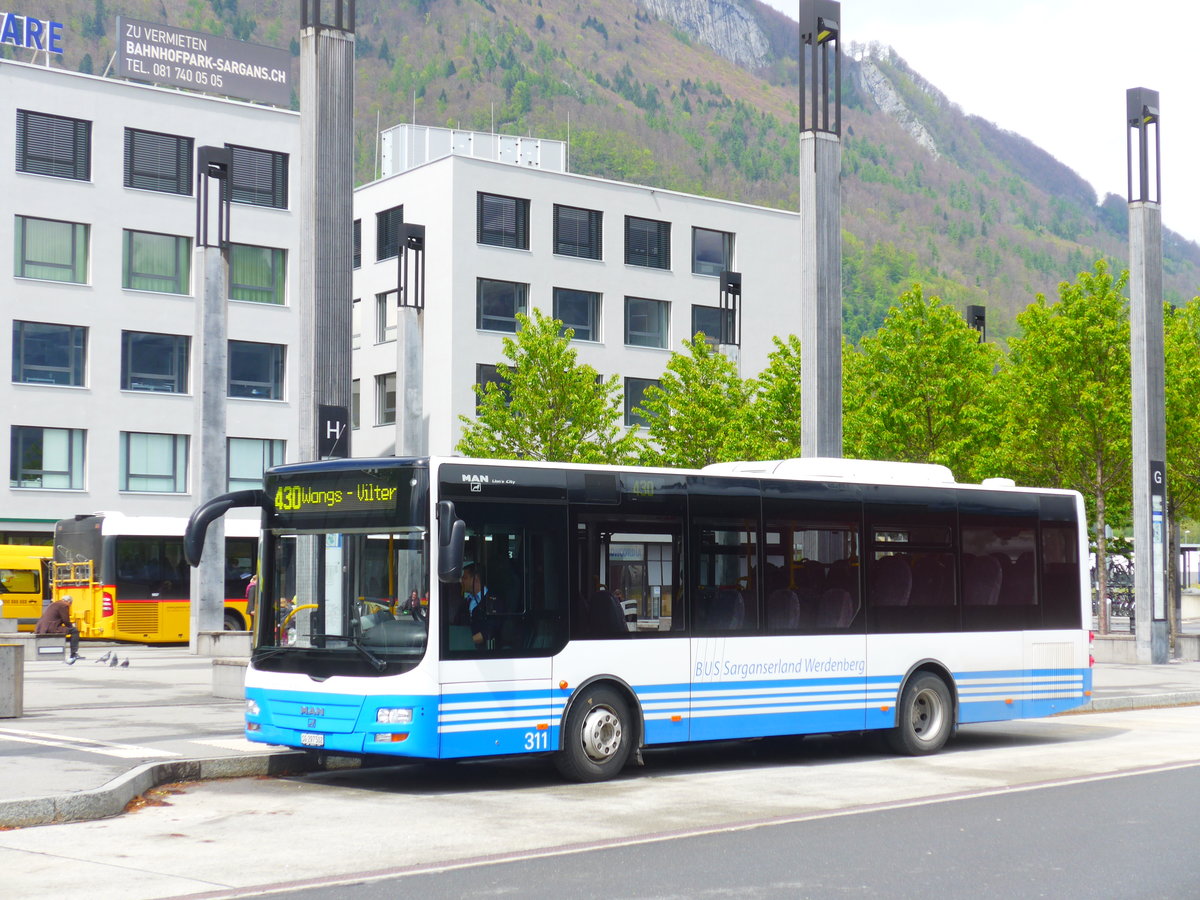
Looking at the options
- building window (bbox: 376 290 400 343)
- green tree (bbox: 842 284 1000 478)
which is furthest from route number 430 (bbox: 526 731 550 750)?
building window (bbox: 376 290 400 343)

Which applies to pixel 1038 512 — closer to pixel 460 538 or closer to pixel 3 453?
pixel 460 538

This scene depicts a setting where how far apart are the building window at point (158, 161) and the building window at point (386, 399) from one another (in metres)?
11.5

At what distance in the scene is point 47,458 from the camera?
5153 centimetres

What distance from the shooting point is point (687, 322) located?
65375 mm

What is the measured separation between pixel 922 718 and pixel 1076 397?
24247 millimetres

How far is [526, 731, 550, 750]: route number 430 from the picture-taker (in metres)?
12.8

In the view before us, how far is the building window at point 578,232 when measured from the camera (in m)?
62.0

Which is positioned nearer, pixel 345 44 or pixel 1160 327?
pixel 345 44

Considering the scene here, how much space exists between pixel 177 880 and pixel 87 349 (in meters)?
46.5

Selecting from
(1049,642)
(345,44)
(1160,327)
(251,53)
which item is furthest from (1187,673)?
(251,53)

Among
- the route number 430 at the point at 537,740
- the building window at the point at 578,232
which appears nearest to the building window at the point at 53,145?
the building window at the point at 578,232

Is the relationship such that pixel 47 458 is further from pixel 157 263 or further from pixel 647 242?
pixel 647 242

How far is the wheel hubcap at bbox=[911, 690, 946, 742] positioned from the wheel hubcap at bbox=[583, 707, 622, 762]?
13.1ft

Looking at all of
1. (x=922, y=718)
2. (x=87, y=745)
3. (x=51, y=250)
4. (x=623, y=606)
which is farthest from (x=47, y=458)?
(x=623, y=606)
